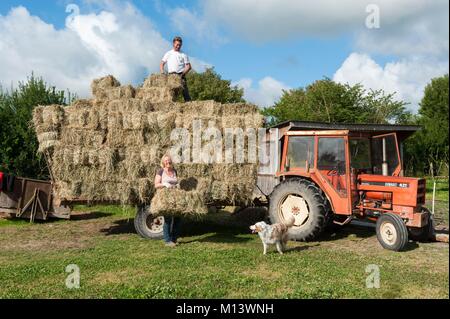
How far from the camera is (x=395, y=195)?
8203 mm

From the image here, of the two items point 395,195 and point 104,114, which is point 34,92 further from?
point 395,195

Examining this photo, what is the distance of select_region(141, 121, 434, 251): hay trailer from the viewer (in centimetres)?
808

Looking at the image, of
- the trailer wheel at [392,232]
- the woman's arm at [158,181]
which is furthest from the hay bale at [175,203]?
the trailer wheel at [392,232]

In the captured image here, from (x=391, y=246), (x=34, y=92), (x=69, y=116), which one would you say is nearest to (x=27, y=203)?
(x=69, y=116)

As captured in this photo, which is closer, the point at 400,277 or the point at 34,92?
the point at 400,277

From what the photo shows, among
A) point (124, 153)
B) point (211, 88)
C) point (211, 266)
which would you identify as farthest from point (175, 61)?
point (211, 88)

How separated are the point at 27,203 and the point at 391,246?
8.97m

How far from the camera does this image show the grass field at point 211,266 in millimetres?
5453

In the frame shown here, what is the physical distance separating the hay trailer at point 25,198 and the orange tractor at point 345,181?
5998 millimetres

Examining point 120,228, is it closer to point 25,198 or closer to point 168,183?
point 25,198

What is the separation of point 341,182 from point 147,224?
4.11m

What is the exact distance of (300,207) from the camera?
8.80m

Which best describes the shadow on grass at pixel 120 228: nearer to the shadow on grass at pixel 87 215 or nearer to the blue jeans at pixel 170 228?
the shadow on grass at pixel 87 215
